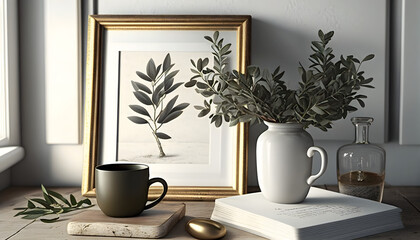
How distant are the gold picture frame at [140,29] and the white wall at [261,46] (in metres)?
0.05

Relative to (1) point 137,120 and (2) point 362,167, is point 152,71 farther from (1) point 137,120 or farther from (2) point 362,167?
(2) point 362,167

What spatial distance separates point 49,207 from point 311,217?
54cm

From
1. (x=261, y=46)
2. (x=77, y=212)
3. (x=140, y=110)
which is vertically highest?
(x=261, y=46)

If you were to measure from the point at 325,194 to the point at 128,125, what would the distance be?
0.51m

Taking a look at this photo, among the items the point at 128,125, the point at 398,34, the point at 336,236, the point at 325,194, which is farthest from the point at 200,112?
the point at 398,34

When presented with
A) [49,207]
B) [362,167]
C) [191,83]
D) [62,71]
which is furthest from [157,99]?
[362,167]

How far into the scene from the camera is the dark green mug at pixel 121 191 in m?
1.00

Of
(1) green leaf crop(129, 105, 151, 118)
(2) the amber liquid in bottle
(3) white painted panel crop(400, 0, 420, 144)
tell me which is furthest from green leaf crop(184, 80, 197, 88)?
(3) white painted panel crop(400, 0, 420, 144)

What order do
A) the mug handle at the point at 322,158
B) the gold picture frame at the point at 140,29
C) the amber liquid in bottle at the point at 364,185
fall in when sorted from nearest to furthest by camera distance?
the mug handle at the point at 322,158 < the amber liquid in bottle at the point at 364,185 < the gold picture frame at the point at 140,29

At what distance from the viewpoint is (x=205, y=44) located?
1.35 metres

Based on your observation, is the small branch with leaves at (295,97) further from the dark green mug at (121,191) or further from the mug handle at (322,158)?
the dark green mug at (121,191)

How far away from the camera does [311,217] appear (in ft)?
3.20

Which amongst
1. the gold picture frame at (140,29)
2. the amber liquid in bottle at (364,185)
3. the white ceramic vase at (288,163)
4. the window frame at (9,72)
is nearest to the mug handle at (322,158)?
the white ceramic vase at (288,163)

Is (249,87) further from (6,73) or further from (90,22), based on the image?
(6,73)
